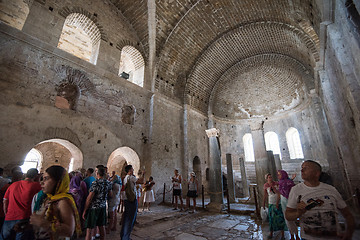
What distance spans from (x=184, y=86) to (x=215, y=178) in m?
6.96

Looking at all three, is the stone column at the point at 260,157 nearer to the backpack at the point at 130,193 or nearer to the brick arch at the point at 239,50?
the backpack at the point at 130,193

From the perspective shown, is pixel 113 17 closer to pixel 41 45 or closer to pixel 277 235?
pixel 41 45

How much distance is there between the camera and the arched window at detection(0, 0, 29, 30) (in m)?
7.32

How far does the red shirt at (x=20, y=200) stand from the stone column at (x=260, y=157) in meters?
6.42

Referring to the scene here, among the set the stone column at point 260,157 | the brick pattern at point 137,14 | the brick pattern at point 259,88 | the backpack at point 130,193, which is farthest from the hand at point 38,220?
the brick pattern at point 259,88

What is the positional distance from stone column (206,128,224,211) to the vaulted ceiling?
15.3ft

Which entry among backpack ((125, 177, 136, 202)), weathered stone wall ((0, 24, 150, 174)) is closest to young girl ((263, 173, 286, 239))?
→ backpack ((125, 177, 136, 202))

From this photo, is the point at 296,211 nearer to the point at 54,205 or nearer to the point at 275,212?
the point at 54,205

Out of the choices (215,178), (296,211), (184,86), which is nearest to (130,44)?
(184,86)

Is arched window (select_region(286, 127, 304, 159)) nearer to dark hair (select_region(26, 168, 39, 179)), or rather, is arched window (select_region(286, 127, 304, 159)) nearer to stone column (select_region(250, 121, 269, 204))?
stone column (select_region(250, 121, 269, 204))

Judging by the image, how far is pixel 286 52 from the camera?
38.9ft

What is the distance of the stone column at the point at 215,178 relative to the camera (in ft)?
23.7

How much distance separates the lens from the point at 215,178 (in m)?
7.94

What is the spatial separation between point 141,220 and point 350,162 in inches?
274
